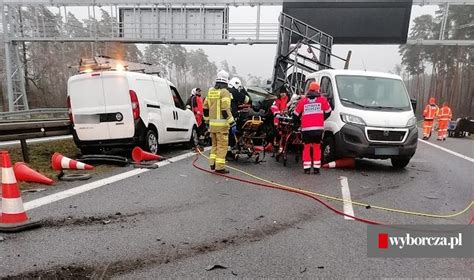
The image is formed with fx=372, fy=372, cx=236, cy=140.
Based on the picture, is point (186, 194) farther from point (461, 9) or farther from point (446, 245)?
point (461, 9)

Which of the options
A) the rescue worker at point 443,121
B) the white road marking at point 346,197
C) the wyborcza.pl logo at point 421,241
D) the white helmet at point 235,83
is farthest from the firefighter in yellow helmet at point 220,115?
the rescue worker at point 443,121

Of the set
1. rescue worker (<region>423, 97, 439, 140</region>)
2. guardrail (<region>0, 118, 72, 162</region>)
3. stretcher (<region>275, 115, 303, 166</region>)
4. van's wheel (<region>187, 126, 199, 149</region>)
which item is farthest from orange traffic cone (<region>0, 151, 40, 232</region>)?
rescue worker (<region>423, 97, 439, 140</region>)

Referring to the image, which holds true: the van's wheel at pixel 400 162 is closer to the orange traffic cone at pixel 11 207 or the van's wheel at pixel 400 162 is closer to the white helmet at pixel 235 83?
the white helmet at pixel 235 83

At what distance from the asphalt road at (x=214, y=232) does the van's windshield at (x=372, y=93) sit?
1.87 m

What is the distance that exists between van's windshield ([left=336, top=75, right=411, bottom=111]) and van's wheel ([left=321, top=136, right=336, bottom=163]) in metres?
0.87

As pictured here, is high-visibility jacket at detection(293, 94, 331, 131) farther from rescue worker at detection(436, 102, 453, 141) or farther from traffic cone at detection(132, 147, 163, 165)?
rescue worker at detection(436, 102, 453, 141)

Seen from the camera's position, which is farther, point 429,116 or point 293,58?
point 429,116

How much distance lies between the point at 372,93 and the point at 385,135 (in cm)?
111

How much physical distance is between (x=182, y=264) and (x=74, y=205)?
2.28m

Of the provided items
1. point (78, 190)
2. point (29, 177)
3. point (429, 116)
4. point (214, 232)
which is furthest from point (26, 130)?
point (429, 116)

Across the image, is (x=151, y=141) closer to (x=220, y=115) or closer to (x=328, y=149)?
(x=220, y=115)

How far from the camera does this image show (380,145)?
7461 mm

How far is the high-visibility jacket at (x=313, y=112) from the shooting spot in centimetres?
725

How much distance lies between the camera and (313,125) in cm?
725
